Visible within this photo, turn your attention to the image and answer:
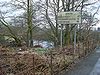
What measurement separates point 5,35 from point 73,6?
8194 mm

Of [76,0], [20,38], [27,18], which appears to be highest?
[76,0]

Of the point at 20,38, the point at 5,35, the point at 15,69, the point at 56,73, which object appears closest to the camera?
the point at 15,69

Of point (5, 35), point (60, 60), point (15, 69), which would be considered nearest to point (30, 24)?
point (5, 35)

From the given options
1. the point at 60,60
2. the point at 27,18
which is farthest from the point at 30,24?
the point at 60,60

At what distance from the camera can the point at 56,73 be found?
35.3ft

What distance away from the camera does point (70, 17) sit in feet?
61.0

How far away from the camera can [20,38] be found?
2842 centimetres

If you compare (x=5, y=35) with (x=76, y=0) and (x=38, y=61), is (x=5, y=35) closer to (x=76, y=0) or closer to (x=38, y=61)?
(x=76, y=0)

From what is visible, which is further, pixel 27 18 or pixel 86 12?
pixel 86 12

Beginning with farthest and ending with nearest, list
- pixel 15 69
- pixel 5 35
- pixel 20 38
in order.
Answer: pixel 20 38, pixel 5 35, pixel 15 69

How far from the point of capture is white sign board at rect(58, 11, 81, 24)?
60.0ft

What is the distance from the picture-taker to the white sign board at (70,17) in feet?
60.0

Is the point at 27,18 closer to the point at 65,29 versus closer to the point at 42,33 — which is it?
the point at 42,33

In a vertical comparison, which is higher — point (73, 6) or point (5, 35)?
→ point (73, 6)
